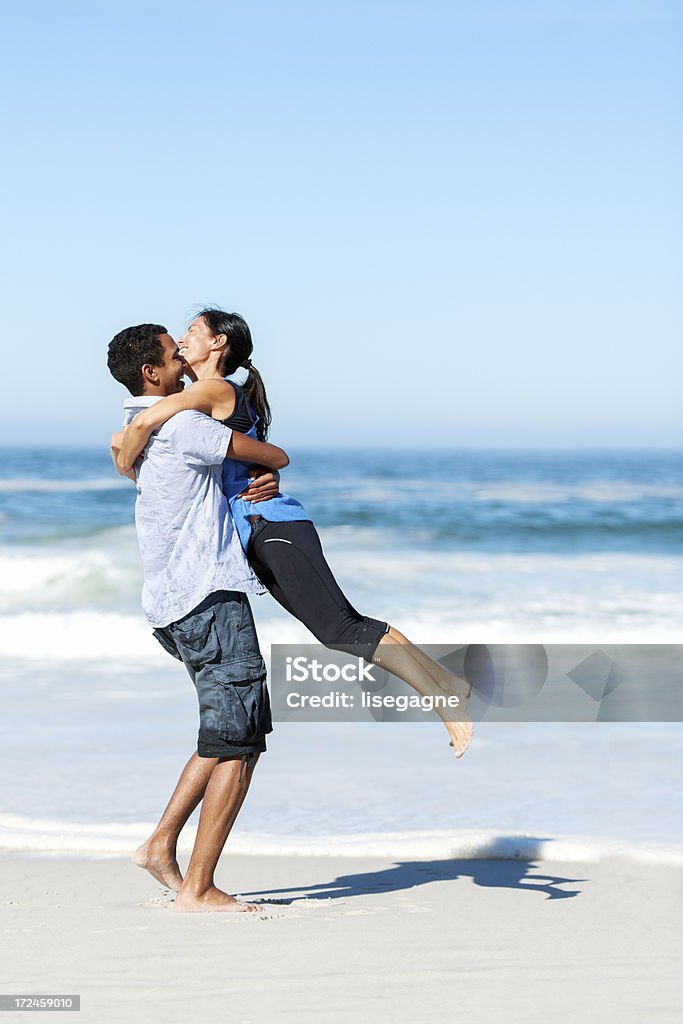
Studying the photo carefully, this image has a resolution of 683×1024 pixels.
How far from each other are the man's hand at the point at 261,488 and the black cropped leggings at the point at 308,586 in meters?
0.08

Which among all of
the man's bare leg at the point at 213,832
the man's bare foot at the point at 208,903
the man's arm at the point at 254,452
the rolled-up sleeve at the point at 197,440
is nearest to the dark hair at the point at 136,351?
the rolled-up sleeve at the point at 197,440

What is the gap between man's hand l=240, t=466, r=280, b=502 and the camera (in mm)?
4117

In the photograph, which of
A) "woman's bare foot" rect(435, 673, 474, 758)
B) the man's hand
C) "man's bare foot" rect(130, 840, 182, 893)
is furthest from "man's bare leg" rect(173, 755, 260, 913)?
the man's hand

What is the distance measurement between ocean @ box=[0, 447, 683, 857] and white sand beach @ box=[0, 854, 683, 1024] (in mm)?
354

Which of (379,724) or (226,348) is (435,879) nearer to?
(226,348)

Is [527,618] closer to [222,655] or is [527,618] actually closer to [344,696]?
[344,696]

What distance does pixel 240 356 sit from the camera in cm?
427

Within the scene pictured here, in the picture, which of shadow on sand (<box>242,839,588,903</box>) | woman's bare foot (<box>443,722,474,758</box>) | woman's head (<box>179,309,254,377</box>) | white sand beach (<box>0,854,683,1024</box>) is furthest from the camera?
shadow on sand (<box>242,839,588,903</box>)

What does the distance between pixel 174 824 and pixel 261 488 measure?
113 centimetres

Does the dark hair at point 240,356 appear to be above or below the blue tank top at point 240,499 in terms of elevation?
above

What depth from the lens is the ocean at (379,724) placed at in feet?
17.6

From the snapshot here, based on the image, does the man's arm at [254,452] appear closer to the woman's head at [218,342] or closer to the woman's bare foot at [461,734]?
the woman's head at [218,342]

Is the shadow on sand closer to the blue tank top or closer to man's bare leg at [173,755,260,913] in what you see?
man's bare leg at [173,755,260,913]

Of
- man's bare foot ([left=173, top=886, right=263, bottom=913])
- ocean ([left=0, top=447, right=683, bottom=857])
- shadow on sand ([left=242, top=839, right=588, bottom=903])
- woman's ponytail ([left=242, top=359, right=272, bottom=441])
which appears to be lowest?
ocean ([left=0, top=447, right=683, bottom=857])
